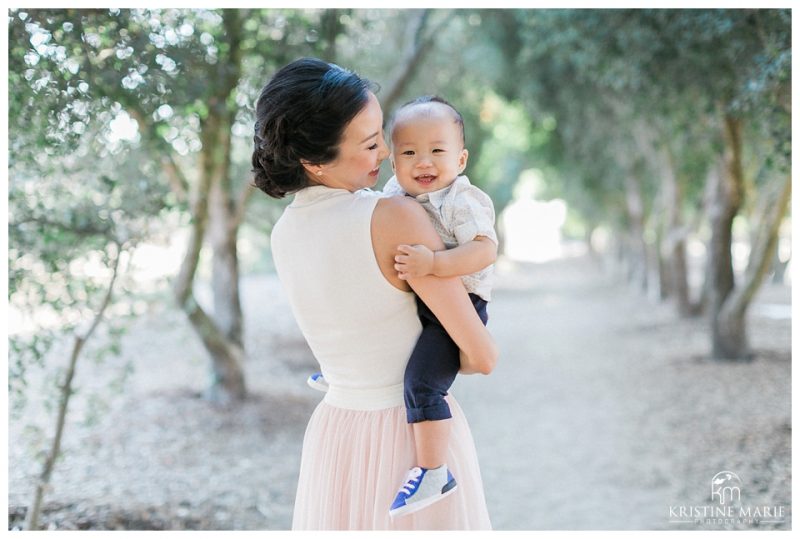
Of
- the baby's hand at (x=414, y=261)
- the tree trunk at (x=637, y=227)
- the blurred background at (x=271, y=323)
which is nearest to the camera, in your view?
the baby's hand at (x=414, y=261)

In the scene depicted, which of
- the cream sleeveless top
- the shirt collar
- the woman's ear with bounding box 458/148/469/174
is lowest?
the cream sleeveless top

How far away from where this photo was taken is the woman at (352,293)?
163cm

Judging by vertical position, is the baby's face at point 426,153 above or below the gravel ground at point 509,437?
above

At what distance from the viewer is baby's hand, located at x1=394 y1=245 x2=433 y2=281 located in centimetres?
158

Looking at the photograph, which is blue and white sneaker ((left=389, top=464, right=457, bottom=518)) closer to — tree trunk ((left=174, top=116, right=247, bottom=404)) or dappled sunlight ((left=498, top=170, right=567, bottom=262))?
tree trunk ((left=174, top=116, right=247, bottom=404))

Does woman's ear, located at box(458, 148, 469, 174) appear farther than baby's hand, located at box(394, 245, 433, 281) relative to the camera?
Yes

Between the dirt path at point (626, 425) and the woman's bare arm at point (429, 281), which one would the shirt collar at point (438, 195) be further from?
the dirt path at point (626, 425)

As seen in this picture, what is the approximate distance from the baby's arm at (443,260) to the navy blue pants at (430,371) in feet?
0.41

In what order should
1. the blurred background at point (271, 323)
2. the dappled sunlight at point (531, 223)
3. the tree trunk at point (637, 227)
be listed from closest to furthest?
the blurred background at point (271, 323), the tree trunk at point (637, 227), the dappled sunlight at point (531, 223)

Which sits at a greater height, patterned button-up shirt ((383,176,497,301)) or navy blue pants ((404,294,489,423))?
patterned button-up shirt ((383,176,497,301))

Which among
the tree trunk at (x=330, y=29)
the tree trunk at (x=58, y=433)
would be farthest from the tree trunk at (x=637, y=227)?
the tree trunk at (x=58, y=433)

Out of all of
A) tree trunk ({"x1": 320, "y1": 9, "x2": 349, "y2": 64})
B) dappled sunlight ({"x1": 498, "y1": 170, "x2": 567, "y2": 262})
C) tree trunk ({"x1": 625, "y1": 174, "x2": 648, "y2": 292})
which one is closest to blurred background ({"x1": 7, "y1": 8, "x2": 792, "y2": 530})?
tree trunk ({"x1": 320, "y1": 9, "x2": 349, "y2": 64})

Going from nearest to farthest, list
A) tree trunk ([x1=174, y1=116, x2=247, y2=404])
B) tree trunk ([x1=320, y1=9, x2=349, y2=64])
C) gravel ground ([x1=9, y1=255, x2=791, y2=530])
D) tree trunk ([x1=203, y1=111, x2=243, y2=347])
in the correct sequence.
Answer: gravel ground ([x1=9, y1=255, x2=791, y2=530]) → tree trunk ([x1=174, y1=116, x2=247, y2=404]) → tree trunk ([x1=320, y1=9, x2=349, y2=64]) → tree trunk ([x1=203, y1=111, x2=243, y2=347])

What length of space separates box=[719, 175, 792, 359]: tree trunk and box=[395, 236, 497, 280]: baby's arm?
5.93 m
